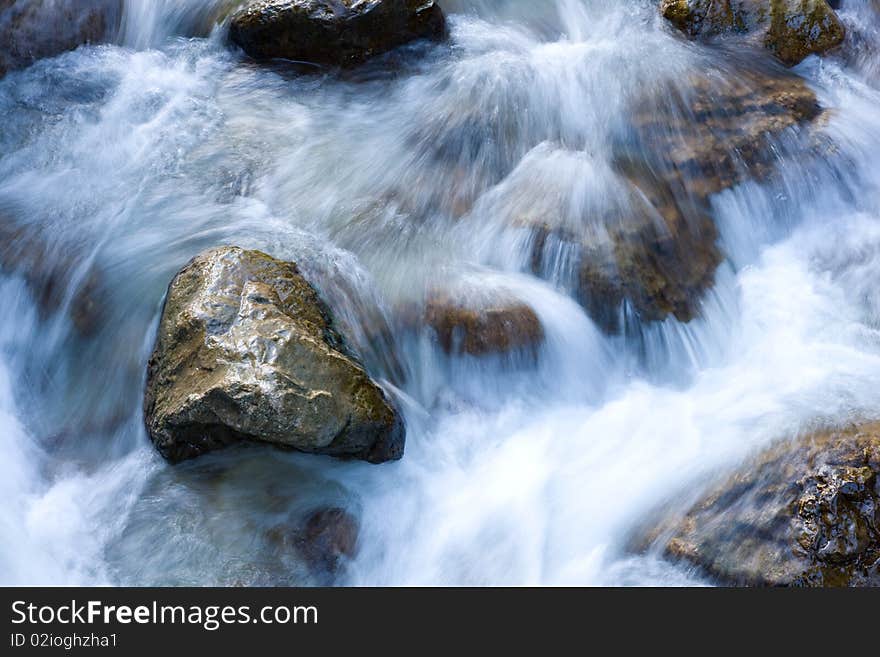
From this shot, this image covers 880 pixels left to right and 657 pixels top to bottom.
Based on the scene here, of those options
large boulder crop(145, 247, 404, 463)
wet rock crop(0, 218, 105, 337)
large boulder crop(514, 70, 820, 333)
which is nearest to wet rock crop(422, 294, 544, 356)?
large boulder crop(514, 70, 820, 333)

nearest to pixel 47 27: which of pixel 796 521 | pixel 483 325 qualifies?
pixel 483 325

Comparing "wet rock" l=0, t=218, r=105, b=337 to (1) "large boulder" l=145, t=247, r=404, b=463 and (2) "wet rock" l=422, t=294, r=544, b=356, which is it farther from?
(2) "wet rock" l=422, t=294, r=544, b=356

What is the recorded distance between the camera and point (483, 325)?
5520 mm

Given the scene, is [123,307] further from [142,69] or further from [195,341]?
[142,69]

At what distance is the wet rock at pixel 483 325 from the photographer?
5.51m

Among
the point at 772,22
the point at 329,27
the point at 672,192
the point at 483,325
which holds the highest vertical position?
the point at 772,22

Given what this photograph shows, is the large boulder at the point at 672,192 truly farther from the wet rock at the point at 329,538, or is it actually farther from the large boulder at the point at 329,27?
the wet rock at the point at 329,538

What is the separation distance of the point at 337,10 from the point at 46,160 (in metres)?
2.41

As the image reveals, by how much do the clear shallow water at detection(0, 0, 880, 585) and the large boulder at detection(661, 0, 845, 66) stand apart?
193 millimetres

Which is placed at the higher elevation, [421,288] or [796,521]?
[421,288]

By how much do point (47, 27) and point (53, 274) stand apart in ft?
7.42

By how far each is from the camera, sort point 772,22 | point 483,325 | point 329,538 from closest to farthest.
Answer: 1. point 329,538
2. point 483,325
3. point 772,22

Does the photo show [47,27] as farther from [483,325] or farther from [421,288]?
[483,325]

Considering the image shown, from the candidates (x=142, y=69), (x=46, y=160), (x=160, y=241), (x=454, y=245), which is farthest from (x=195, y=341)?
(x=142, y=69)
